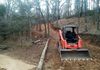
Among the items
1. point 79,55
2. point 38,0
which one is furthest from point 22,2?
point 79,55

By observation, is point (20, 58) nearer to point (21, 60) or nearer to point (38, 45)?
point (21, 60)

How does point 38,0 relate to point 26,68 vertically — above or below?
above

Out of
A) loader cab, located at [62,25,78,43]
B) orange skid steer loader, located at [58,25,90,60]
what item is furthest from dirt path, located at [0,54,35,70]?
loader cab, located at [62,25,78,43]

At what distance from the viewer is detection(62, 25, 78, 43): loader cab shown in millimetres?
16281

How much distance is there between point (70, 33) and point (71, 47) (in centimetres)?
193

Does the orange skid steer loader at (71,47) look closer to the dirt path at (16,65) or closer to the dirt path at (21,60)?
the dirt path at (21,60)

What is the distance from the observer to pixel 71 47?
1538 cm

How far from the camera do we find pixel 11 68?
1295cm

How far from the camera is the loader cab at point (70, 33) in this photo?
16.3 metres

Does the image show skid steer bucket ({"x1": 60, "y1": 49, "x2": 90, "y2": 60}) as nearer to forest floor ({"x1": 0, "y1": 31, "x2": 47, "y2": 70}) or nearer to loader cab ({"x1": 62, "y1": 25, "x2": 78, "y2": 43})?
loader cab ({"x1": 62, "y1": 25, "x2": 78, "y2": 43})

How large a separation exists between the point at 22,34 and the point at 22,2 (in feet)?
23.8

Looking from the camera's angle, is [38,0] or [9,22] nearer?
[9,22]

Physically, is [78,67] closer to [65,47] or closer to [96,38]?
[65,47]

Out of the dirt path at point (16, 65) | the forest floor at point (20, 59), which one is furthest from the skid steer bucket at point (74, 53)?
the dirt path at point (16, 65)
